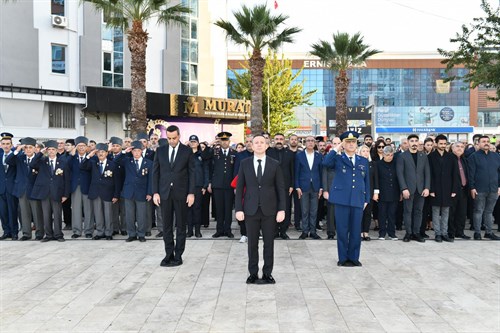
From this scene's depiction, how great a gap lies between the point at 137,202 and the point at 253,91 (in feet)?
40.5

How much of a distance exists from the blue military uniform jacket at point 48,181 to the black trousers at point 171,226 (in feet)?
10.8

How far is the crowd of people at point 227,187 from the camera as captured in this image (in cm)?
968

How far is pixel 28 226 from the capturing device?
10055 millimetres

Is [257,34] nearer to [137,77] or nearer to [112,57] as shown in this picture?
[137,77]

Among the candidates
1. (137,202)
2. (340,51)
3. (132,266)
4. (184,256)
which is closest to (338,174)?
(184,256)

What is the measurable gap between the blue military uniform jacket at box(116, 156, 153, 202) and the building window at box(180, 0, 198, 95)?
75.4 feet

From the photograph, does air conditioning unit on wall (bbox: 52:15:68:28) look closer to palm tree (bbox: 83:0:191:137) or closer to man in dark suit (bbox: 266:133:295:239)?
palm tree (bbox: 83:0:191:137)

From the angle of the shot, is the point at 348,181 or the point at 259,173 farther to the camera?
the point at 348,181

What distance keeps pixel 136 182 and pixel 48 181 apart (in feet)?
6.02

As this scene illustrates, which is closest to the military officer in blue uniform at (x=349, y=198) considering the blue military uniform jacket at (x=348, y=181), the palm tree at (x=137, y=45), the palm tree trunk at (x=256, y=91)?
the blue military uniform jacket at (x=348, y=181)

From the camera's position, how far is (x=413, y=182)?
9.62 meters

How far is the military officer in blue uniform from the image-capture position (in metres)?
7.52

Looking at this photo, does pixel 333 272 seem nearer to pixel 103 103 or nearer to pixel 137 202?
pixel 137 202

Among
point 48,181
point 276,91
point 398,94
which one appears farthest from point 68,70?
point 398,94
